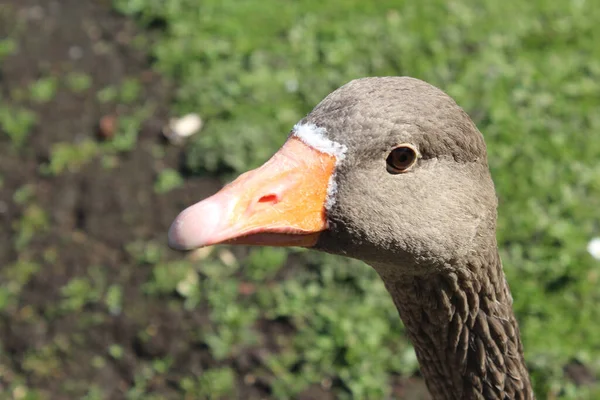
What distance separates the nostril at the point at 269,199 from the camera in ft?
7.51

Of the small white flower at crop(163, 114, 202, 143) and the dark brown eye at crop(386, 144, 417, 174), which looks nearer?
the dark brown eye at crop(386, 144, 417, 174)

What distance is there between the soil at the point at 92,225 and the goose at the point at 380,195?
7.04 ft

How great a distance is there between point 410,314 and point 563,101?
3762 millimetres

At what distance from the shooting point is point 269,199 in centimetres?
229

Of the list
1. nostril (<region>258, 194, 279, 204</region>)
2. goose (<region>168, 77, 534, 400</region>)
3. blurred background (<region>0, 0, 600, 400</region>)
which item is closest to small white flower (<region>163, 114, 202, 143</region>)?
blurred background (<region>0, 0, 600, 400</region>)

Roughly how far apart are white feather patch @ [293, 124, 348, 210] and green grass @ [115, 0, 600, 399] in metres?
2.35

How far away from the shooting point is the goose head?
2.29 meters

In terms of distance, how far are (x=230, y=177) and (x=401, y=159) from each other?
3.38 meters

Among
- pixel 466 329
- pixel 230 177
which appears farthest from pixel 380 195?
pixel 230 177

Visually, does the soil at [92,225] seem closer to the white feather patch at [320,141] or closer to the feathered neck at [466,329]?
the feathered neck at [466,329]

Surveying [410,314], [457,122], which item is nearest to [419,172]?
[457,122]

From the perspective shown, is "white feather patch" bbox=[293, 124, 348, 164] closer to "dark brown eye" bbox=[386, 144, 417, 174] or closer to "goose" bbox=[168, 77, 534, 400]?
"goose" bbox=[168, 77, 534, 400]

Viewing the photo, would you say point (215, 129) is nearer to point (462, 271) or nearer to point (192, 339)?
point (192, 339)

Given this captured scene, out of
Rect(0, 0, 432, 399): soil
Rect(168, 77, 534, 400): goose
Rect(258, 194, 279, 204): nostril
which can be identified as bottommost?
Rect(0, 0, 432, 399): soil
